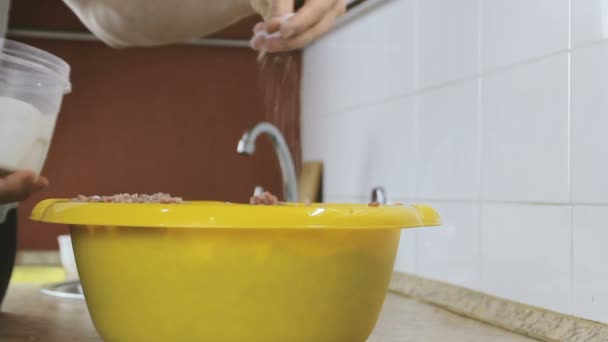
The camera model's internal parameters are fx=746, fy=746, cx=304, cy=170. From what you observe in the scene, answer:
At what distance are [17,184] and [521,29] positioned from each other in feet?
2.12

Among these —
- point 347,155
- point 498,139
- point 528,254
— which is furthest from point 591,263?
point 347,155

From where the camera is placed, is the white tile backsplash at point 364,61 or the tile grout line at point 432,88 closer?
the tile grout line at point 432,88

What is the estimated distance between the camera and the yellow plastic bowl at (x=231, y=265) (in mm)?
571

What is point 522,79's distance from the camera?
966mm

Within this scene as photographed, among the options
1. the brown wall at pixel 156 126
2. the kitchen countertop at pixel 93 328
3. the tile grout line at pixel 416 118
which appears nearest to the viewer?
the kitchen countertop at pixel 93 328

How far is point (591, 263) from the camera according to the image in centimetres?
83

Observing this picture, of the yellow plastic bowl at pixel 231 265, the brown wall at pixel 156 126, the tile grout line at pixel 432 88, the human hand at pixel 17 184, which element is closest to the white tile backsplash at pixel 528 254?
the tile grout line at pixel 432 88

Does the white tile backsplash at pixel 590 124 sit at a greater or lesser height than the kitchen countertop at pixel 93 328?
greater

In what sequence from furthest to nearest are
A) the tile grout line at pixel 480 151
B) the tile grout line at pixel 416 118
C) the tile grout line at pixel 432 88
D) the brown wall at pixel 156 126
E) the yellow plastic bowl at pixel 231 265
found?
1. the brown wall at pixel 156 126
2. the tile grout line at pixel 416 118
3. the tile grout line at pixel 480 151
4. the tile grout line at pixel 432 88
5. the yellow plastic bowl at pixel 231 265

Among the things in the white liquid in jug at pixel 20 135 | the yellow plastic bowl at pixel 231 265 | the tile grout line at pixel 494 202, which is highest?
the white liquid in jug at pixel 20 135

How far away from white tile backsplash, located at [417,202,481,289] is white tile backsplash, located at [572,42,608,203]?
0.24 metres

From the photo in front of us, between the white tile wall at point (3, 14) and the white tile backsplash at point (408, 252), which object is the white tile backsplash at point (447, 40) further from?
the white tile wall at point (3, 14)

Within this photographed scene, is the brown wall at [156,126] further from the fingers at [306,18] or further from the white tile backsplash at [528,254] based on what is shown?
the fingers at [306,18]

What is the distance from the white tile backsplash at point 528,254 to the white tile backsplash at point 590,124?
49mm
